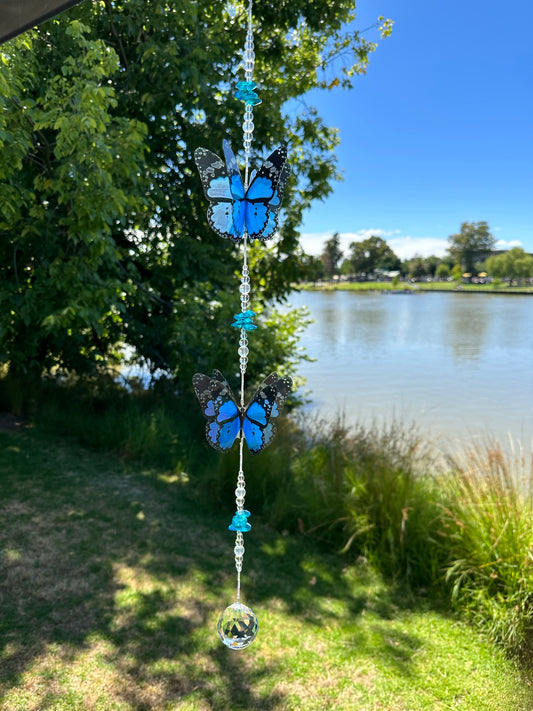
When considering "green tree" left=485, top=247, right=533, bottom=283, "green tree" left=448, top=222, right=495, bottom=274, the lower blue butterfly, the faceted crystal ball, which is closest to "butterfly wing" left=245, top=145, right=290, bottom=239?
the lower blue butterfly

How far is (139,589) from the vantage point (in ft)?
13.3

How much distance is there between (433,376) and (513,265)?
6712 centimetres

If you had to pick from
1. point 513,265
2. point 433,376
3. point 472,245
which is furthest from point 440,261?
point 433,376

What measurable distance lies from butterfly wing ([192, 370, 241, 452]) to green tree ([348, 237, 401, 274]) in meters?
99.7

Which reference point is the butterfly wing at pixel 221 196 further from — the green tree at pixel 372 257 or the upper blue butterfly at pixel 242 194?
the green tree at pixel 372 257

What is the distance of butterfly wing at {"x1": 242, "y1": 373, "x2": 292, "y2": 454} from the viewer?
1.31m

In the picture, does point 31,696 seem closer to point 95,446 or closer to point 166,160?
point 95,446

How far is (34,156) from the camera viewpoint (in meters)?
5.46

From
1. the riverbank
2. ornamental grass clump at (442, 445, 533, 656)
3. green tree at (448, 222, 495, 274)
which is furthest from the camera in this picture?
green tree at (448, 222, 495, 274)

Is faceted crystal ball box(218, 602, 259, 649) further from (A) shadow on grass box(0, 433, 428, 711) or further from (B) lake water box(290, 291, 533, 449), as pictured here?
(B) lake water box(290, 291, 533, 449)

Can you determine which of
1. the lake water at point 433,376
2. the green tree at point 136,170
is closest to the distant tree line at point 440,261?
the lake water at point 433,376

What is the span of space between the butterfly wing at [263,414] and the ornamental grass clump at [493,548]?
3.31 meters

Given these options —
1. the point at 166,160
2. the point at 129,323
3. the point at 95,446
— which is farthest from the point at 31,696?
the point at 166,160

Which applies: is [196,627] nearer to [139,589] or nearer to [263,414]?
[139,589]
